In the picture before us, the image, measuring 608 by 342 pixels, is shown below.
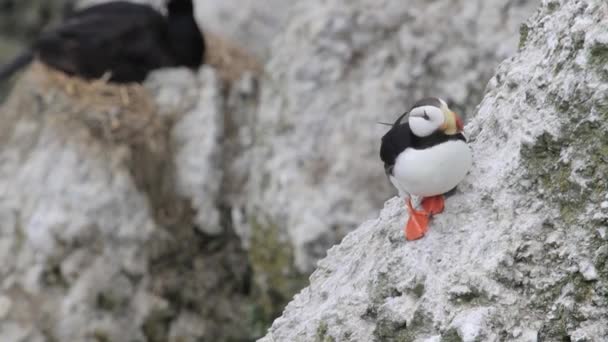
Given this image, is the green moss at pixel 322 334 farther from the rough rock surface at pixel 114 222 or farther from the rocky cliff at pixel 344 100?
the rough rock surface at pixel 114 222

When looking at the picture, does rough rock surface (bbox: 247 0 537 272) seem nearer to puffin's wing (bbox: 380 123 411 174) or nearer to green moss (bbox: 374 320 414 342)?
puffin's wing (bbox: 380 123 411 174)

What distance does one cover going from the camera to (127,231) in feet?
17.0

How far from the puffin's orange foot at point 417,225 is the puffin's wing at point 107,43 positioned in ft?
12.9

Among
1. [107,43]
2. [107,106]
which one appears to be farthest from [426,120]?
[107,43]

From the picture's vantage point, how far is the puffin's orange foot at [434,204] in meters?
2.28

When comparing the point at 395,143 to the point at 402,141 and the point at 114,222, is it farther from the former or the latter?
the point at 114,222

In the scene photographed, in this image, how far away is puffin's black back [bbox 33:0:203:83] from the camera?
5.84 metres

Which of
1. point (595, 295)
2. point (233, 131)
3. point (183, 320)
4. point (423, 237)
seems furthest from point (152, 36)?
point (595, 295)

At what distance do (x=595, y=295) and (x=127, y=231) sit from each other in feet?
11.9

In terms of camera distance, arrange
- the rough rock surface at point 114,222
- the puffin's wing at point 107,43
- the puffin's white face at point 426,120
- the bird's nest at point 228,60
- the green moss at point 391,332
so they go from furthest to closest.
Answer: the bird's nest at point 228,60 < the puffin's wing at point 107,43 < the rough rock surface at point 114,222 < the puffin's white face at point 426,120 < the green moss at point 391,332

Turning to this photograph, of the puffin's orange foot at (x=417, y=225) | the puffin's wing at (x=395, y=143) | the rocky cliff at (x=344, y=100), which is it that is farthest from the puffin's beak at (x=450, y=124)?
the rocky cliff at (x=344, y=100)

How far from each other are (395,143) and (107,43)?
393 cm

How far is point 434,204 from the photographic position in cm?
230

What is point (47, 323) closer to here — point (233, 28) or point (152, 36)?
point (152, 36)
